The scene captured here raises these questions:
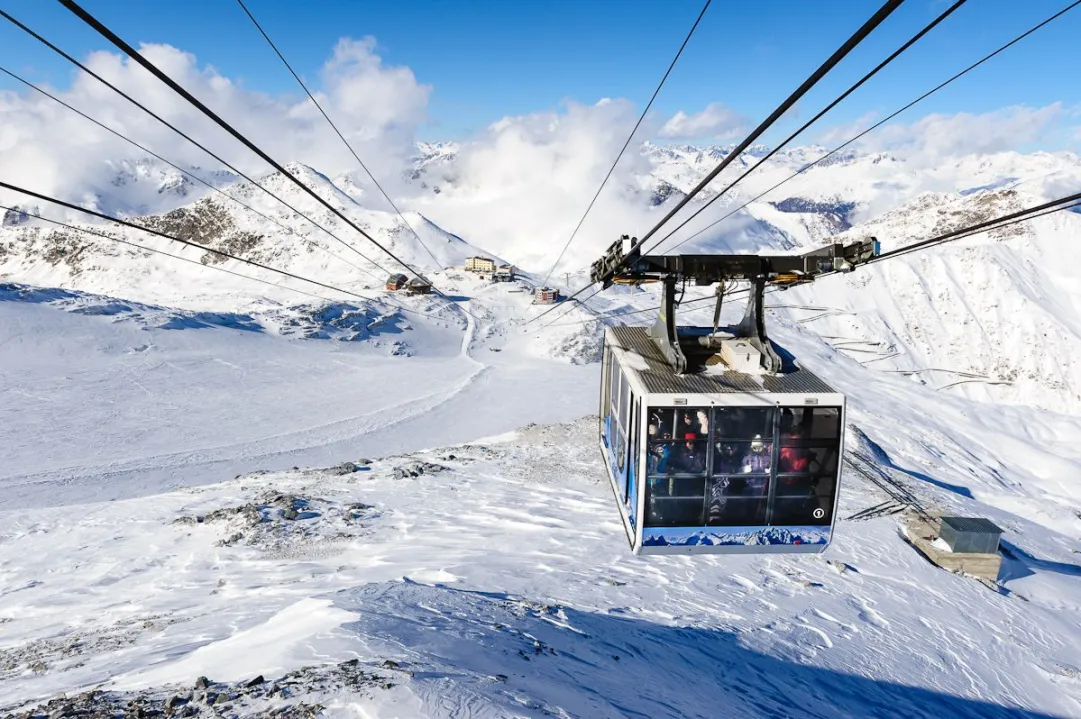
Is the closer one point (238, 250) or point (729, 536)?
point (729, 536)

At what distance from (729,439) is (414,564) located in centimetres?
878

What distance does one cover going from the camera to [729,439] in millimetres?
8984

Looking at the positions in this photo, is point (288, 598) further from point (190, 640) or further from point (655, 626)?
point (655, 626)

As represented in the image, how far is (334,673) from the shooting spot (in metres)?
7.36

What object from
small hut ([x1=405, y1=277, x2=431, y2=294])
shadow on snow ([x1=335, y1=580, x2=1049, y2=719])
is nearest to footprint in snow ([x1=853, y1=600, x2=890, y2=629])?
shadow on snow ([x1=335, y1=580, x2=1049, y2=719])

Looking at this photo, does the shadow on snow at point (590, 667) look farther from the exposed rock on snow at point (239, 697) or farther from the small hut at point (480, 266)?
the small hut at point (480, 266)

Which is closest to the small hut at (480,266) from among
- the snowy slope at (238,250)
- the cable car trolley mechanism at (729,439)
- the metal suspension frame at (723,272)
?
the snowy slope at (238,250)

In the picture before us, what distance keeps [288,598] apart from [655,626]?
771 centimetres

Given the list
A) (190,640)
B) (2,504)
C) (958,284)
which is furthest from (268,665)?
(958,284)

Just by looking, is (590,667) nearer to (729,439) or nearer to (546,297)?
(729,439)

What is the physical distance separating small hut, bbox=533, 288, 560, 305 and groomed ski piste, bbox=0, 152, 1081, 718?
18289 mm

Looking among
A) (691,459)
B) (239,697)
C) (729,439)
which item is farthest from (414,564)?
(729,439)

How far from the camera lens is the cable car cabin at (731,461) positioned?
29.1ft

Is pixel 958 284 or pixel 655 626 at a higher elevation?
pixel 958 284
